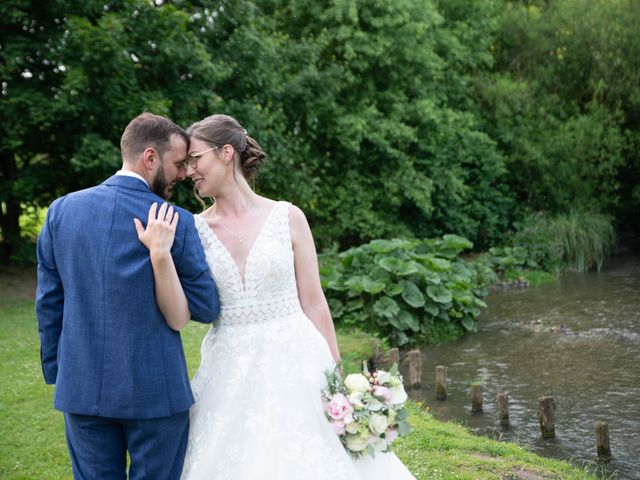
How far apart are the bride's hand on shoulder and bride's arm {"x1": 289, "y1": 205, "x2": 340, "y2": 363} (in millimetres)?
826

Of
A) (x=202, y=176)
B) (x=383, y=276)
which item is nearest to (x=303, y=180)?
(x=383, y=276)

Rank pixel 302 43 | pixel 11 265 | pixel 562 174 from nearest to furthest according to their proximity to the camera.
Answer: pixel 11 265 → pixel 302 43 → pixel 562 174

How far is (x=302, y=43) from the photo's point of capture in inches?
673

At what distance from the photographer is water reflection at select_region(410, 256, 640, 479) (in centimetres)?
806

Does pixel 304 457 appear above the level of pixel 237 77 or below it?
below

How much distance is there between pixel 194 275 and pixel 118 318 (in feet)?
1.26

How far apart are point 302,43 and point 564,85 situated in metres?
9.61

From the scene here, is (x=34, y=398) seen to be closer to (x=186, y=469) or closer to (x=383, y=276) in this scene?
(x=186, y=469)

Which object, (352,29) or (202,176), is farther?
(352,29)

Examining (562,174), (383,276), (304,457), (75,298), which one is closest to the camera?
(75,298)

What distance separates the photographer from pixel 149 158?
10.6ft

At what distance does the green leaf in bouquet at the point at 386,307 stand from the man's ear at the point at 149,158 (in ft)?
30.1

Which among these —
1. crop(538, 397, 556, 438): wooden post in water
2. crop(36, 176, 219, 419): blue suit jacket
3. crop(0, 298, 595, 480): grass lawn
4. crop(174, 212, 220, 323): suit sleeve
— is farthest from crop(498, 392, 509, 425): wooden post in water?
crop(36, 176, 219, 419): blue suit jacket

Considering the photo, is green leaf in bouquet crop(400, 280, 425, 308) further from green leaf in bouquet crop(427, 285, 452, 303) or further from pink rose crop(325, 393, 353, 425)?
pink rose crop(325, 393, 353, 425)
